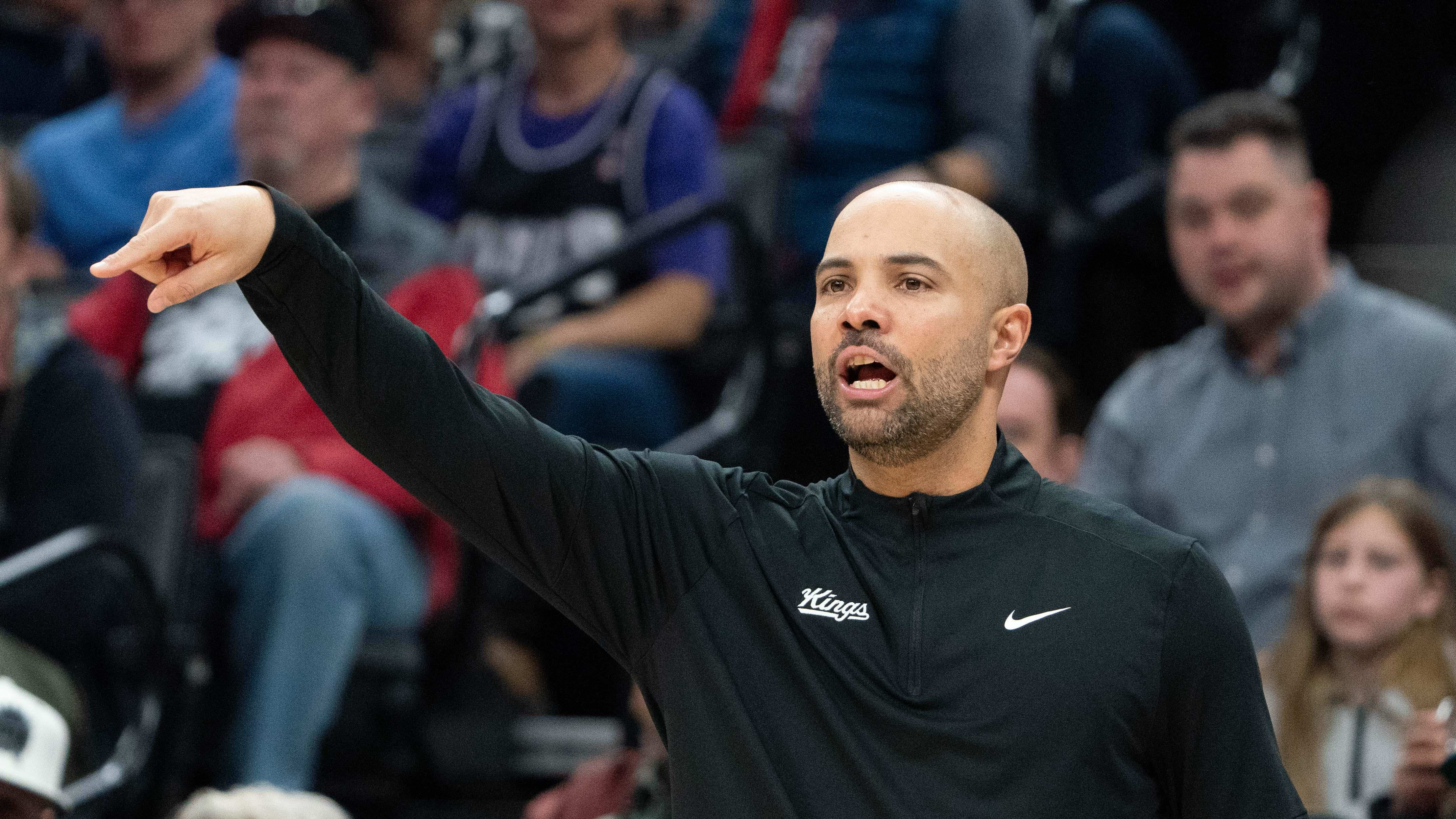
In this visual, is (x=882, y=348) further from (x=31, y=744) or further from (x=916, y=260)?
(x=31, y=744)

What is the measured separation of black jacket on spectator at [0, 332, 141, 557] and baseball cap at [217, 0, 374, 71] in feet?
4.31

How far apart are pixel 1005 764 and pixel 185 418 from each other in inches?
126

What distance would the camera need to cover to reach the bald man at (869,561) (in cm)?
171

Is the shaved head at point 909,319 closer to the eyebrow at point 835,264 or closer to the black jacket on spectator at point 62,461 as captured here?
A: the eyebrow at point 835,264

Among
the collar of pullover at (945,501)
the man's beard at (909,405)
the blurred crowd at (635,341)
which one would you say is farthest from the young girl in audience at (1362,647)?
the man's beard at (909,405)

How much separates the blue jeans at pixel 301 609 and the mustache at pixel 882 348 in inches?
85.1

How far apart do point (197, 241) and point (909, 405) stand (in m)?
0.71

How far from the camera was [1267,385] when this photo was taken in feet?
13.5

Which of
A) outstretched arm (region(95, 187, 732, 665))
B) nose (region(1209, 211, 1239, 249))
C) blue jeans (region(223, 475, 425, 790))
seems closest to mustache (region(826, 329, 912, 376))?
outstretched arm (region(95, 187, 732, 665))

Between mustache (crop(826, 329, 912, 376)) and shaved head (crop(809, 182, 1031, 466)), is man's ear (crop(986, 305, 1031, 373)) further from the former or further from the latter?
mustache (crop(826, 329, 912, 376))

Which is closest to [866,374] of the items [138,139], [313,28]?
[313,28]

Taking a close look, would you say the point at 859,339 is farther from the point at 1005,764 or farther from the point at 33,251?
the point at 33,251

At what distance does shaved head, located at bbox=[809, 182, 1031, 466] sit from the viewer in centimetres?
184

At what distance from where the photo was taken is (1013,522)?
1873 mm
